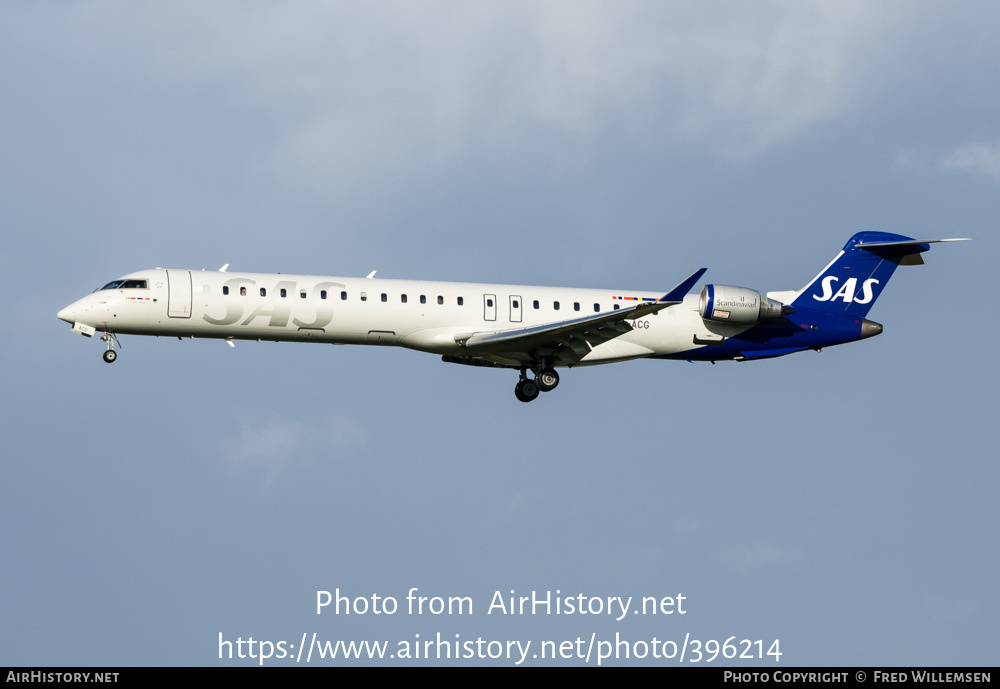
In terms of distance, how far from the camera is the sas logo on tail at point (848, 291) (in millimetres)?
41750

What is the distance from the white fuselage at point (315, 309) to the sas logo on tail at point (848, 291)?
7.52 metres

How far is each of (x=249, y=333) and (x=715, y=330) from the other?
13300 millimetres

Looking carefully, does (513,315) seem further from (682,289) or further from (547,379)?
(682,289)

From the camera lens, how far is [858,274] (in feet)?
138

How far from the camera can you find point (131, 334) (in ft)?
122

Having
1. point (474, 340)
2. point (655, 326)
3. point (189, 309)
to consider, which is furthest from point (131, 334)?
point (655, 326)

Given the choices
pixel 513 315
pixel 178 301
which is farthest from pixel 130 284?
pixel 513 315

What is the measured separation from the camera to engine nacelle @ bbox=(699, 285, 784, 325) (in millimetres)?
39062

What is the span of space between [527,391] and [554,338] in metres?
2.70

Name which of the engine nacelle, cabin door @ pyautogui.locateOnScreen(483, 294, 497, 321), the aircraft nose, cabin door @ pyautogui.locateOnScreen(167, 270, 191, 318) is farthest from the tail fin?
the aircraft nose

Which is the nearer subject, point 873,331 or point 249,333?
point 249,333

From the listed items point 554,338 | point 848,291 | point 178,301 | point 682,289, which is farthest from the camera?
point 848,291

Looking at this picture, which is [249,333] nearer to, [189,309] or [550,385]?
[189,309]

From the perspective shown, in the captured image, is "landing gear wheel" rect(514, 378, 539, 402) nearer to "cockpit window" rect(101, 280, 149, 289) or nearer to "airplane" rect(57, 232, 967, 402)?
"airplane" rect(57, 232, 967, 402)
